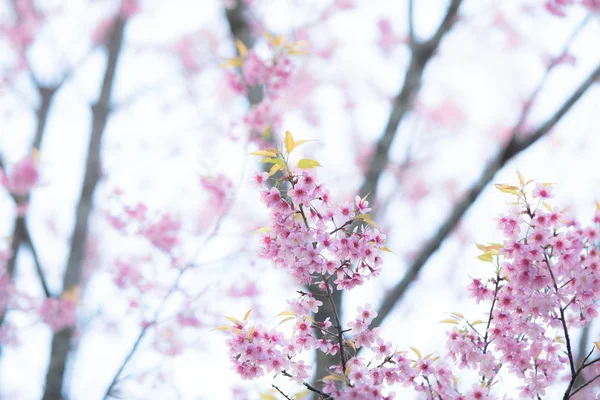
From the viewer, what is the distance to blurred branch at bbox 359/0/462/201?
3.86 meters

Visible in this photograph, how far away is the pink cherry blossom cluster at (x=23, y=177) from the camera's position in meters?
4.83

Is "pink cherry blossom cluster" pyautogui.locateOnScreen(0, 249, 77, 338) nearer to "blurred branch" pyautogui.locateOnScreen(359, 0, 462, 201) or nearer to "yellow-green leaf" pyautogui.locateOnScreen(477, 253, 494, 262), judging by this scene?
"blurred branch" pyautogui.locateOnScreen(359, 0, 462, 201)

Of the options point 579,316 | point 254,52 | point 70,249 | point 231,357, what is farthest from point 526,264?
point 70,249

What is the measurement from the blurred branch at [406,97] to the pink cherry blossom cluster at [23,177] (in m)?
3.27

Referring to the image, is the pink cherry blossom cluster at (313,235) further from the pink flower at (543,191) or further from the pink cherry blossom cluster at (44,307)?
the pink cherry blossom cluster at (44,307)

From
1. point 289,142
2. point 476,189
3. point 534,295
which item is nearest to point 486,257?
point 534,295


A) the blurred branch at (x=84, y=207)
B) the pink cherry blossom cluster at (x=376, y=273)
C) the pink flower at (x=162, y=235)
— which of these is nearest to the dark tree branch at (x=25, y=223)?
the blurred branch at (x=84, y=207)

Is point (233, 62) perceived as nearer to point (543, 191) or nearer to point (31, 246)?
point (543, 191)

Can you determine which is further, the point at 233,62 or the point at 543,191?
the point at 233,62

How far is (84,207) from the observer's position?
5.33 m

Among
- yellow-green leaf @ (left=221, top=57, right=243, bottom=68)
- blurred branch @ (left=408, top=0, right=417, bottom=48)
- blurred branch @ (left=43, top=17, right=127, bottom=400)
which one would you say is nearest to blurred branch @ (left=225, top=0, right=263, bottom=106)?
yellow-green leaf @ (left=221, top=57, right=243, bottom=68)

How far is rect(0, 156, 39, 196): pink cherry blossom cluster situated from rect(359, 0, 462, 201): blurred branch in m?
3.27

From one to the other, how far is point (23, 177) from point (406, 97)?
3.70 meters

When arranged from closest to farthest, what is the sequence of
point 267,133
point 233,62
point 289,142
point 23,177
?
point 289,142 → point 233,62 → point 267,133 → point 23,177
